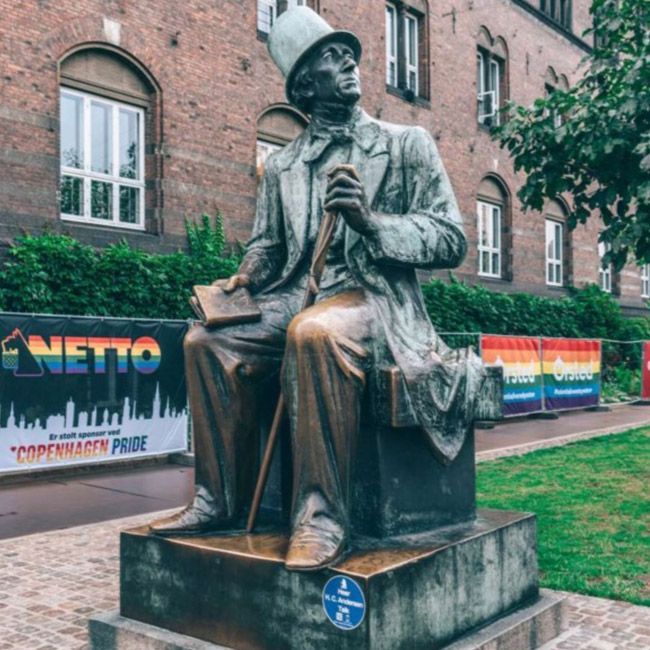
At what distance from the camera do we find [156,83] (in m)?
14.6

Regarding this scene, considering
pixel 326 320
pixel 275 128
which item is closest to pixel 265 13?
pixel 275 128

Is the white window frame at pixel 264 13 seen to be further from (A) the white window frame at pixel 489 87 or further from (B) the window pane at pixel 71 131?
(A) the white window frame at pixel 489 87

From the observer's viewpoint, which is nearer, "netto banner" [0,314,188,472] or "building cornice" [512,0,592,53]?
"netto banner" [0,314,188,472]

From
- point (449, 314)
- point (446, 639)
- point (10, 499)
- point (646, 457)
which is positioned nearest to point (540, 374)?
point (449, 314)

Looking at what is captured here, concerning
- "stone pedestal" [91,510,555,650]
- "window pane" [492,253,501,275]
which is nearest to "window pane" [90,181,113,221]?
"stone pedestal" [91,510,555,650]

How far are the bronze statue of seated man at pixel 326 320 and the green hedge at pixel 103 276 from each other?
862 centimetres

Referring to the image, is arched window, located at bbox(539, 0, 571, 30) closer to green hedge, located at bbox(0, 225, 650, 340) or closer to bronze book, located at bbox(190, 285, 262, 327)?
green hedge, located at bbox(0, 225, 650, 340)

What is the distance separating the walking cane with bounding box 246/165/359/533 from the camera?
360 centimetres

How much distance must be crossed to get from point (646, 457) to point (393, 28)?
1330 centimetres

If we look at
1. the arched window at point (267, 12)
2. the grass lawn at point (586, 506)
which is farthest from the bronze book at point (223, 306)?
the arched window at point (267, 12)

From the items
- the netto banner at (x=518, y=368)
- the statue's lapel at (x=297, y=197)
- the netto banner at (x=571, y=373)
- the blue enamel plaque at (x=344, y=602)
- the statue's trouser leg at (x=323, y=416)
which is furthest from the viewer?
the netto banner at (x=571, y=373)

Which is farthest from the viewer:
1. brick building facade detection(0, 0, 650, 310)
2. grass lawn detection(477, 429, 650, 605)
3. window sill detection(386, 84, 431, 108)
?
window sill detection(386, 84, 431, 108)

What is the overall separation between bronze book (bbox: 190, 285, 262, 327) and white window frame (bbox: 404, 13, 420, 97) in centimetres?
1845

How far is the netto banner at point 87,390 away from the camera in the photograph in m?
9.94
